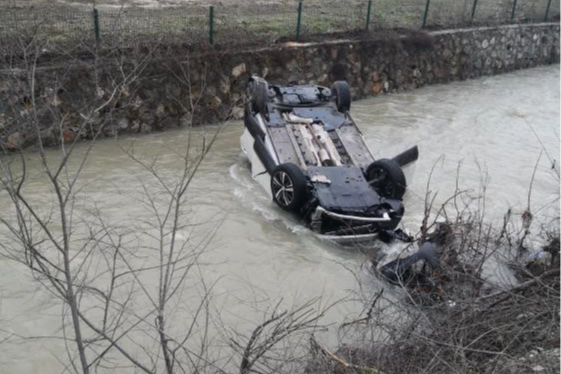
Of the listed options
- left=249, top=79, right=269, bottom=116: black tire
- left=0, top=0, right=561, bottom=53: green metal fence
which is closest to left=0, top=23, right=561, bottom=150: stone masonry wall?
left=0, top=0, right=561, bottom=53: green metal fence

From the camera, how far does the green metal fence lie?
39.3ft

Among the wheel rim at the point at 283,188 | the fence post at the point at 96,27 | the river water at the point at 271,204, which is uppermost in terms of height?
the fence post at the point at 96,27

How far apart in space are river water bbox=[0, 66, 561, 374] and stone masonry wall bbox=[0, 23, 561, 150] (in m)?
0.52

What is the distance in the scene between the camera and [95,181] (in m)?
9.86

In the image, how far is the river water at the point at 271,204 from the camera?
22.2 ft

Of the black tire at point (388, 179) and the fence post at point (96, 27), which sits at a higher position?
the fence post at point (96, 27)

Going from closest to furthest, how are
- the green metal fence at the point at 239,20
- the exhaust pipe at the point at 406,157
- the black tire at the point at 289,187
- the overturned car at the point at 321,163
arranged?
1. the overturned car at the point at 321,163
2. the black tire at the point at 289,187
3. the exhaust pipe at the point at 406,157
4. the green metal fence at the point at 239,20

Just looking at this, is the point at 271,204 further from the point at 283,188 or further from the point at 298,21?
the point at 298,21

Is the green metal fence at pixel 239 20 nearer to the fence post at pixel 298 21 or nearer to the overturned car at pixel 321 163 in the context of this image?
the fence post at pixel 298 21

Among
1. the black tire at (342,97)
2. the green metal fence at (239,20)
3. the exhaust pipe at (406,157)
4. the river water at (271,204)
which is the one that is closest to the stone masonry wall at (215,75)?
the river water at (271,204)

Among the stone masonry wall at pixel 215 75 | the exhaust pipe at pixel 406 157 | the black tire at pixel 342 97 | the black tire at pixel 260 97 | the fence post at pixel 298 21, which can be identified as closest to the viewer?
the exhaust pipe at pixel 406 157

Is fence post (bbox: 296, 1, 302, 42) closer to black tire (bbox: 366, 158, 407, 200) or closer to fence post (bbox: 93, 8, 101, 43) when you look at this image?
fence post (bbox: 93, 8, 101, 43)

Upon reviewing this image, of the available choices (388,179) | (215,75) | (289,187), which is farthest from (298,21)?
(289,187)

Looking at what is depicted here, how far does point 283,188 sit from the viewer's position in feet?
28.4
